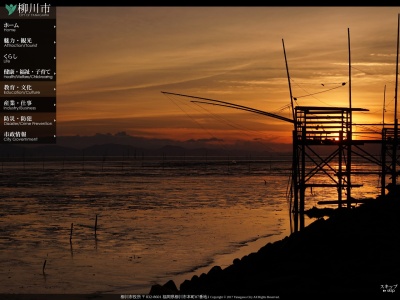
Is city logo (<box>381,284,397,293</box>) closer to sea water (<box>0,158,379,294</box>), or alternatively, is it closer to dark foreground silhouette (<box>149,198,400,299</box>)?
dark foreground silhouette (<box>149,198,400,299</box>)

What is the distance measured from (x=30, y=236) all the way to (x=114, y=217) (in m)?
9.06

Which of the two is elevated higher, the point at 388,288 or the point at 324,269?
the point at 388,288

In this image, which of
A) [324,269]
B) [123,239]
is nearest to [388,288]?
[324,269]

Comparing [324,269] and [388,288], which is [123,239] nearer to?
[324,269]

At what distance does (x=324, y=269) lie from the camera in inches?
500

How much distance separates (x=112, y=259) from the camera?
2284 centimetres

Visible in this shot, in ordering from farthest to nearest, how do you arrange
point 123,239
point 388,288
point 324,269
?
point 123,239, point 324,269, point 388,288

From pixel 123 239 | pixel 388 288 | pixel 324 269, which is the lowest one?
Answer: pixel 123 239

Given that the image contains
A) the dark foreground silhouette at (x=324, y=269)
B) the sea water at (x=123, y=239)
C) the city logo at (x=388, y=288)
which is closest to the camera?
the city logo at (x=388, y=288)

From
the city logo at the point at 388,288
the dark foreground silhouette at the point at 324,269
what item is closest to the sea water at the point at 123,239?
the dark foreground silhouette at the point at 324,269

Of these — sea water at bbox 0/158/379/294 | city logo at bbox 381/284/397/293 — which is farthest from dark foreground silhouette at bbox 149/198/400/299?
sea water at bbox 0/158/379/294

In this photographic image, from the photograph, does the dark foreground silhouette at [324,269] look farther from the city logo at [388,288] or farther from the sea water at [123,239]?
the sea water at [123,239]

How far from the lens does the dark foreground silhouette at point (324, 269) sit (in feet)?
35.7
